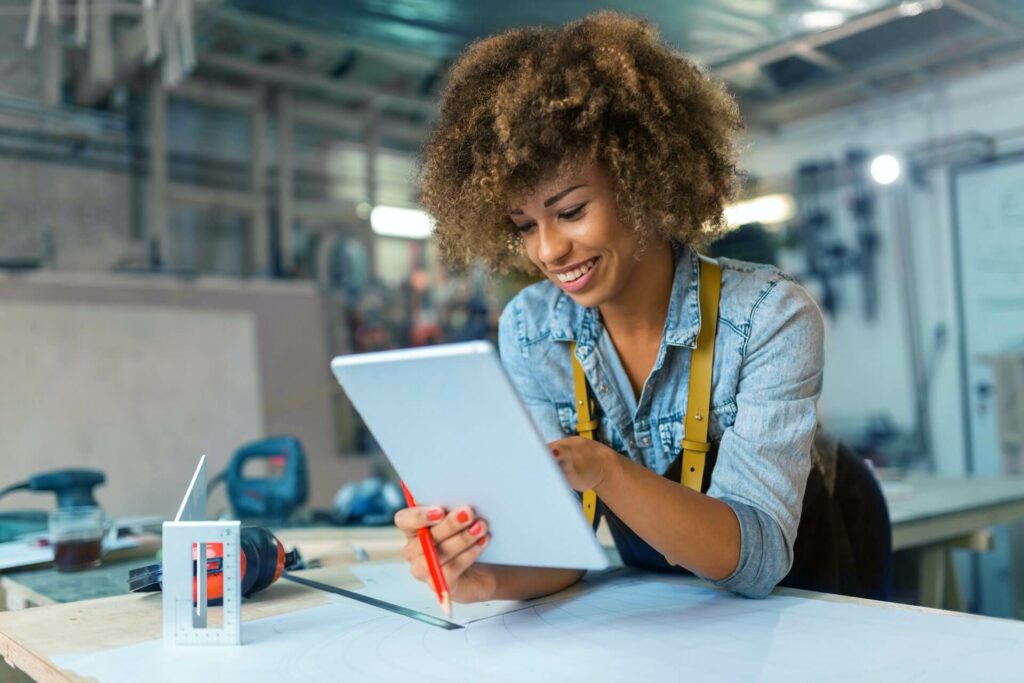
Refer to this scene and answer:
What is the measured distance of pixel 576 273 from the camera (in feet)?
4.02

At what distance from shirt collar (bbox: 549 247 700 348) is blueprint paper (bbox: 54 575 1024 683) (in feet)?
1.21

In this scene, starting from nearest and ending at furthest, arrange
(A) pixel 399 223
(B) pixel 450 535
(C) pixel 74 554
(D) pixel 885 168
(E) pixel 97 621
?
(B) pixel 450 535 < (E) pixel 97 621 < (C) pixel 74 554 < (D) pixel 885 168 < (A) pixel 399 223

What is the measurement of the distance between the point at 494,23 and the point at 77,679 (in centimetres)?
335

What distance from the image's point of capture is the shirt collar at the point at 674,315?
49.9 inches

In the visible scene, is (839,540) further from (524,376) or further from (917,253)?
(917,253)

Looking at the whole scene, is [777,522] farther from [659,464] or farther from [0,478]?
[0,478]

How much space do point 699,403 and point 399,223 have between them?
488 centimetres

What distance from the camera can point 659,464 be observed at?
135 cm

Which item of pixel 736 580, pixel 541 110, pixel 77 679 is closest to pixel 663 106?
pixel 541 110

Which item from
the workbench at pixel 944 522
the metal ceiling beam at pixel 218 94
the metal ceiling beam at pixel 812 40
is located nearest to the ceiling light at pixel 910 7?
the metal ceiling beam at pixel 812 40

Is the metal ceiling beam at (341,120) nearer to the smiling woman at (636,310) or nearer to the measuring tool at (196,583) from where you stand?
the smiling woman at (636,310)

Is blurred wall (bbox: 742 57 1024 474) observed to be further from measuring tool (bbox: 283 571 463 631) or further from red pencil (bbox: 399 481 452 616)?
red pencil (bbox: 399 481 452 616)

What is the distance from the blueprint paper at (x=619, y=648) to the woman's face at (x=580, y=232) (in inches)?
16.9

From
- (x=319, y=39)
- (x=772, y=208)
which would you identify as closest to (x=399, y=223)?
(x=319, y=39)
